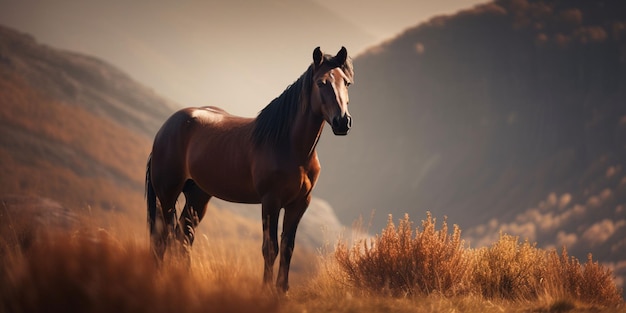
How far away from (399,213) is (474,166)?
758 centimetres

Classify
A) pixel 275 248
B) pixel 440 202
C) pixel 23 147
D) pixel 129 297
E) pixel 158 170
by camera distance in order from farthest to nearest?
pixel 440 202 < pixel 23 147 < pixel 158 170 < pixel 275 248 < pixel 129 297

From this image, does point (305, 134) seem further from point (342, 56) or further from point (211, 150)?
point (211, 150)

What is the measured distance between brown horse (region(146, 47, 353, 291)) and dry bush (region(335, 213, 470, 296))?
132 centimetres

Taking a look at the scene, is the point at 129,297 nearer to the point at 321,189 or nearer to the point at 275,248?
the point at 275,248

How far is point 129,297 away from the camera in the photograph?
3572 millimetres

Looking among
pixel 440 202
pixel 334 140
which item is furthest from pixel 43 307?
pixel 334 140

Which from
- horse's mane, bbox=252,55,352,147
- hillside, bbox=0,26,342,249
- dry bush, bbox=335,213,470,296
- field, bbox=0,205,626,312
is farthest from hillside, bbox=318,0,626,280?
horse's mane, bbox=252,55,352,147

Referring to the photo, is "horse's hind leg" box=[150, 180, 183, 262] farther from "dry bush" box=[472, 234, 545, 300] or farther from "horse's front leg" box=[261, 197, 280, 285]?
"dry bush" box=[472, 234, 545, 300]

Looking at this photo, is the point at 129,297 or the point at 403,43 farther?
the point at 403,43

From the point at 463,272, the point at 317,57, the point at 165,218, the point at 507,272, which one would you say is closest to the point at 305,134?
the point at 317,57

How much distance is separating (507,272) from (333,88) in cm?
348

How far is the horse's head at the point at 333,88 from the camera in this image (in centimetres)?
503

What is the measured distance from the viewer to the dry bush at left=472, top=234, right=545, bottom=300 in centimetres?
684

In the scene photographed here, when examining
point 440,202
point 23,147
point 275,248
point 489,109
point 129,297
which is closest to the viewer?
point 129,297
